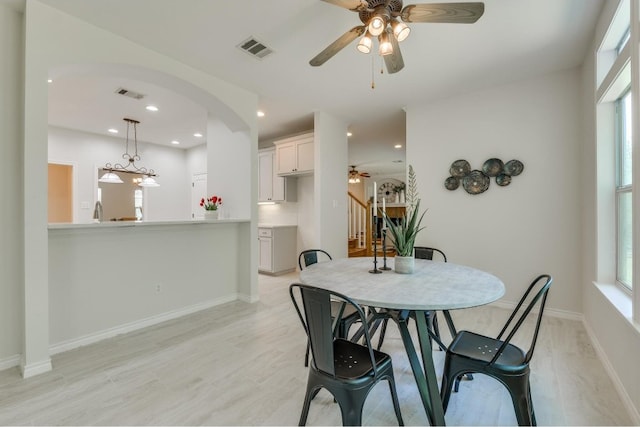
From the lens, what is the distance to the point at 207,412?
5.66 feet

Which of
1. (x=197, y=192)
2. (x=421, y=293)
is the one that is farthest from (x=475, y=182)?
(x=197, y=192)

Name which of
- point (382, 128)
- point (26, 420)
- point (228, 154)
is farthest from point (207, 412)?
point (382, 128)

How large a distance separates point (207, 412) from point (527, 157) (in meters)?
3.96

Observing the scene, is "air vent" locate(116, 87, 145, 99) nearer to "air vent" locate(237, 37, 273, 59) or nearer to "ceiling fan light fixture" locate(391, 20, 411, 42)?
"air vent" locate(237, 37, 273, 59)

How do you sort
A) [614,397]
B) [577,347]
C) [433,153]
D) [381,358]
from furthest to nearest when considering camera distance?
[433,153], [577,347], [614,397], [381,358]

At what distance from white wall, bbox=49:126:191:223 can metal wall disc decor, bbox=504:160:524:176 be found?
22.0 ft

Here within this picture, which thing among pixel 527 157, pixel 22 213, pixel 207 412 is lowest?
pixel 207 412

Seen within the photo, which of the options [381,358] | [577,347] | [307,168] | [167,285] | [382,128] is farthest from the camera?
[382,128]

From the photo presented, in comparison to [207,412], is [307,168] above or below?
above

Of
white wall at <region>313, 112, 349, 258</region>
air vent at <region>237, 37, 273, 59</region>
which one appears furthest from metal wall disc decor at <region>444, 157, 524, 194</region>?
air vent at <region>237, 37, 273, 59</region>

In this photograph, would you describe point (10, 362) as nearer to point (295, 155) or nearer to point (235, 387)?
point (235, 387)

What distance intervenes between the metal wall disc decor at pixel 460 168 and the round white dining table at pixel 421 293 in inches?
80.2

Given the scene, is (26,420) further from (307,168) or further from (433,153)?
(433,153)

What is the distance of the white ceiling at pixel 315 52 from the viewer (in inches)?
90.0
